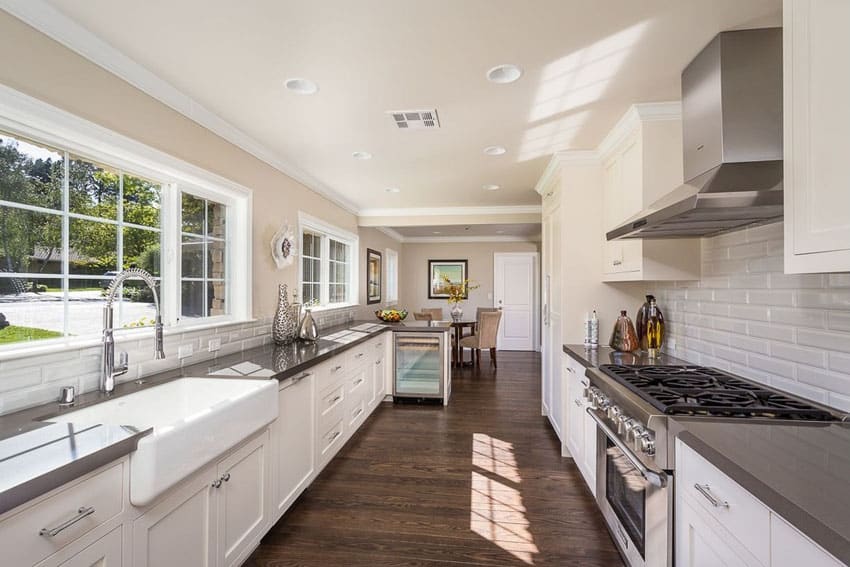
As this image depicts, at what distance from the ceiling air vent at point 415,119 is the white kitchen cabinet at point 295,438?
1.70 metres

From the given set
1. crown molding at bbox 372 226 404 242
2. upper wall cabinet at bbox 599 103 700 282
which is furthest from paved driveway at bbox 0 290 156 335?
crown molding at bbox 372 226 404 242

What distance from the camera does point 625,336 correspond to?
276 cm

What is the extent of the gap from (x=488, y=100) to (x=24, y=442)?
2.42 m

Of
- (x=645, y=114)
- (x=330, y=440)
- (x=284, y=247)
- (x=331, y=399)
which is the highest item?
(x=645, y=114)

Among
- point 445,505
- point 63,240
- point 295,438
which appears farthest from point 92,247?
point 445,505

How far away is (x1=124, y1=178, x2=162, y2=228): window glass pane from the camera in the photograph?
2.09 m

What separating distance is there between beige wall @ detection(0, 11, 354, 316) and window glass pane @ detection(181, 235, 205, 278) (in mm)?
449

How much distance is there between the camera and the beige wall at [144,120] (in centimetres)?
149

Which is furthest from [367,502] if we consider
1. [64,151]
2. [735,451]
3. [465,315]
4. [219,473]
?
[465,315]

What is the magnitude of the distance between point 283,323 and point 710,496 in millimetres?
2831

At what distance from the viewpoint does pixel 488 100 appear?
7.57ft

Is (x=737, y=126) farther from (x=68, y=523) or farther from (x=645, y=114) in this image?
(x=68, y=523)

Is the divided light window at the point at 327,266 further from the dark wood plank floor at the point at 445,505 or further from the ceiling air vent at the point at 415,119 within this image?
the ceiling air vent at the point at 415,119

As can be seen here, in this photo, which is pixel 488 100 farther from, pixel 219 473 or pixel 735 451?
pixel 219 473
